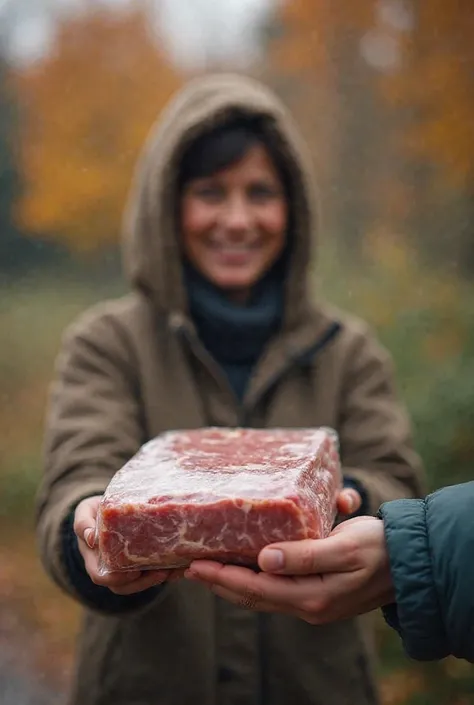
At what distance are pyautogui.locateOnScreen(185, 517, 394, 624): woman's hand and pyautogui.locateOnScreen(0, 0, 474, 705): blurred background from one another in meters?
2.21

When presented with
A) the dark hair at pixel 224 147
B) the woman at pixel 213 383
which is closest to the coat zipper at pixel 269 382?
the woman at pixel 213 383

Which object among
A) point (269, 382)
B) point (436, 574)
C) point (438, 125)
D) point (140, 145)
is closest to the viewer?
point (436, 574)

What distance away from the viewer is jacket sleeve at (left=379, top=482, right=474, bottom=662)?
103 cm

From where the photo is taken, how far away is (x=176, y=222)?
1.85m

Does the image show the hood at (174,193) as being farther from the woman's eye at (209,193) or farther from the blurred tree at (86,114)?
the blurred tree at (86,114)

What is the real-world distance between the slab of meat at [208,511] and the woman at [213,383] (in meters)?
0.23

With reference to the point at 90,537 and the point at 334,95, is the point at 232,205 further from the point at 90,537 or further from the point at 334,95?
the point at 334,95

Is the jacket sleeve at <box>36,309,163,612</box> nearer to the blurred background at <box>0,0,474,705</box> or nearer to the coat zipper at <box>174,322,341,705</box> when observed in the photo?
the coat zipper at <box>174,322,341,705</box>

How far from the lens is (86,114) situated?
4156 millimetres

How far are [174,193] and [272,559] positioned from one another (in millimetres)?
1033

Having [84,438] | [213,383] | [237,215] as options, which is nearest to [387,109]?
[237,215]

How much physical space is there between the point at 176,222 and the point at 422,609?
1113 millimetres

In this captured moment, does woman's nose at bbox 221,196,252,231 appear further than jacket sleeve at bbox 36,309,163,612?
Yes

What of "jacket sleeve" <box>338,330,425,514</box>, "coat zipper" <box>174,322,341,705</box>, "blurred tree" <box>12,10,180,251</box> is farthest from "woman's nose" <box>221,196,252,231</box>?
"blurred tree" <box>12,10,180,251</box>
